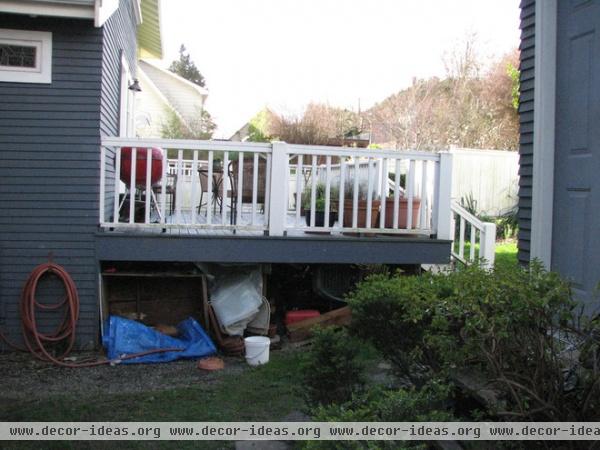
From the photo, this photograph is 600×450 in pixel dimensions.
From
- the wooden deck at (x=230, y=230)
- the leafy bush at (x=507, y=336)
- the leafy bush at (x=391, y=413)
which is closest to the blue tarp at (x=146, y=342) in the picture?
the wooden deck at (x=230, y=230)

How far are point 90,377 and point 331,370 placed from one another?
261 cm

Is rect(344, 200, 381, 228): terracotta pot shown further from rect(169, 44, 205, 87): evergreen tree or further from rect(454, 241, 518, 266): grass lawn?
rect(169, 44, 205, 87): evergreen tree

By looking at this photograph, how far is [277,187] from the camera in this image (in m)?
5.79

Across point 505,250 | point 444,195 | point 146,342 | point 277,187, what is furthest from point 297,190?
point 505,250

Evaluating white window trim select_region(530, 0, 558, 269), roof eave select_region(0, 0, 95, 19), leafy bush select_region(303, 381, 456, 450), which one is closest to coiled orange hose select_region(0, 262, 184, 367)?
roof eave select_region(0, 0, 95, 19)

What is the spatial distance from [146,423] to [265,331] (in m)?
2.34

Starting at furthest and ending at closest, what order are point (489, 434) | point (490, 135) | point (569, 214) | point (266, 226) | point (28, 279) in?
point (490, 135)
point (266, 226)
point (28, 279)
point (569, 214)
point (489, 434)

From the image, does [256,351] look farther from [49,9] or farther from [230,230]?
[49,9]

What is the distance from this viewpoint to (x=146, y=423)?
3.77 metres

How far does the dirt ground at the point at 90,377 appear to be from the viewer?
14.9 feet

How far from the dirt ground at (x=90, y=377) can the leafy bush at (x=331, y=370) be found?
73.7 inches

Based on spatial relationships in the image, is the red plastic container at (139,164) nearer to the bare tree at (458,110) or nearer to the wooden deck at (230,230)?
the wooden deck at (230,230)

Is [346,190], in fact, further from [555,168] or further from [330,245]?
[555,168]

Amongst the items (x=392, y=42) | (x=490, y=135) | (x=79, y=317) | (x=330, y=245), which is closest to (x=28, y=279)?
(x=79, y=317)
